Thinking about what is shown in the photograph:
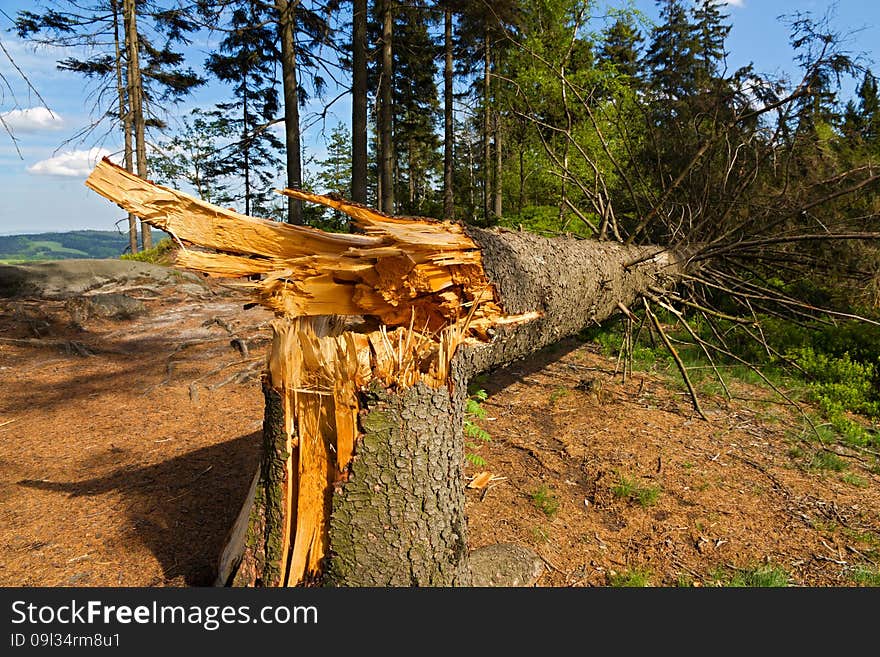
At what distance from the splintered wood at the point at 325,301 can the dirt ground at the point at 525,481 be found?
0.86 metres

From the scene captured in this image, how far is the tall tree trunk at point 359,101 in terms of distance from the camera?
878 centimetres

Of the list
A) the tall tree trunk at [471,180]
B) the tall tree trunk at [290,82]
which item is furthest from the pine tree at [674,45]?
the tall tree trunk at [290,82]

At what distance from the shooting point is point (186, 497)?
Result: 3.00 meters

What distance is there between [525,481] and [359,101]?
26.7 ft

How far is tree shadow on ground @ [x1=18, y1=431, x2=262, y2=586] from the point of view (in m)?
2.42

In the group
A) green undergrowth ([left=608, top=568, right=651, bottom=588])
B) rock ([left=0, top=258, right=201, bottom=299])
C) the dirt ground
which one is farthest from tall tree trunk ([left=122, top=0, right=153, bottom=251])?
green undergrowth ([left=608, top=568, right=651, bottom=588])

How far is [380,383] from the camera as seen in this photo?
1855 mm

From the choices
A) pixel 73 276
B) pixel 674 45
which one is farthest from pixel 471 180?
pixel 73 276

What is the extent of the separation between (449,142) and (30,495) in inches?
561

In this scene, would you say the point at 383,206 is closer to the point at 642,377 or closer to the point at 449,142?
the point at 449,142

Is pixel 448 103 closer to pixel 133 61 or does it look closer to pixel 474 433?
pixel 133 61

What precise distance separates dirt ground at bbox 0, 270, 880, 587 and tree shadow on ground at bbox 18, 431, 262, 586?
13 millimetres

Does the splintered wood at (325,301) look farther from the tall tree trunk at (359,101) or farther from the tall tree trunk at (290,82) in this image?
the tall tree trunk at (290,82)

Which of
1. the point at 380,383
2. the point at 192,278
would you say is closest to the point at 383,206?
the point at 192,278
